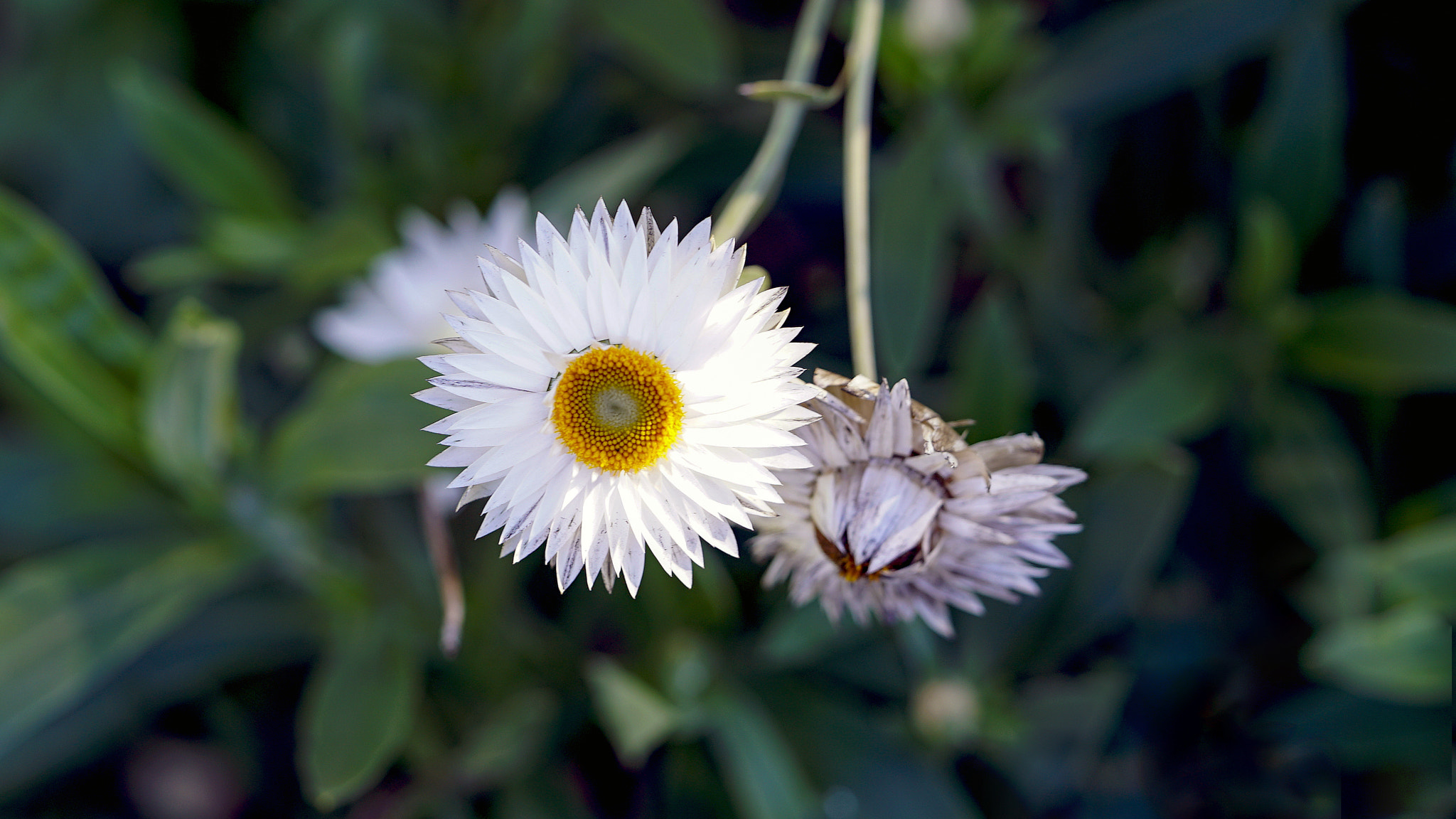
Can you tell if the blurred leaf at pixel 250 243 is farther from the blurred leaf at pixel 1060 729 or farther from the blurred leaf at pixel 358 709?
the blurred leaf at pixel 1060 729

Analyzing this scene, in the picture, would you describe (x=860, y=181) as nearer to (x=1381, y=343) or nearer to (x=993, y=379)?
(x=993, y=379)

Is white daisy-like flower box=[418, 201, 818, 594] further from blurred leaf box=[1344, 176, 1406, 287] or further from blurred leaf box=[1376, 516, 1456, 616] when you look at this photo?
blurred leaf box=[1344, 176, 1406, 287]

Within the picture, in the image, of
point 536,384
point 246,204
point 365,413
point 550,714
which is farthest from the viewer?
point 246,204

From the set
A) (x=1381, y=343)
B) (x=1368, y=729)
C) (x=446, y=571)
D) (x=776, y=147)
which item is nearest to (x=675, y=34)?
(x=776, y=147)

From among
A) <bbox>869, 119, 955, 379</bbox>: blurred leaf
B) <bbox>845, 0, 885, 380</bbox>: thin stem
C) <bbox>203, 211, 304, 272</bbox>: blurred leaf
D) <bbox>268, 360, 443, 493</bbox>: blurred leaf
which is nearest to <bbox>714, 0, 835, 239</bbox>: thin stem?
<bbox>845, 0, 885, 380</bbox>: thin stem

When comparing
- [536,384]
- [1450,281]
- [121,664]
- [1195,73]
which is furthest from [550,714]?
[1450,281]

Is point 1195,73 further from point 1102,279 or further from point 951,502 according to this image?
point 951,502

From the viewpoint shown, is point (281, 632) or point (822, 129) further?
point (822, 129)
